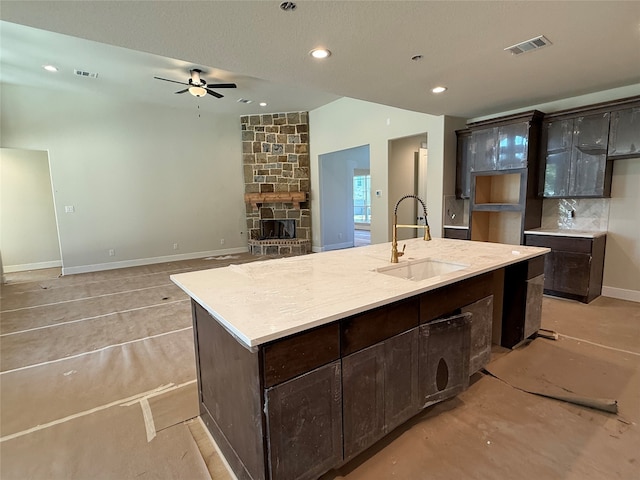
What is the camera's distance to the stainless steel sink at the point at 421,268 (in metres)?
2.19

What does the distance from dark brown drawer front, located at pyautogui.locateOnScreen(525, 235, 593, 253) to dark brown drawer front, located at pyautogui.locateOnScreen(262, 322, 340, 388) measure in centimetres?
372

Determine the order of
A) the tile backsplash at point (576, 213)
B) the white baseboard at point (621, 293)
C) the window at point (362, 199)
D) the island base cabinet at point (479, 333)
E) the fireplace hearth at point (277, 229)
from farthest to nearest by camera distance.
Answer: the window at point (362, 199) → the fireplace hearth at point (277, 229) → the tile backsplash at point (576, 213) → the white baseboard at point (621, 293) → the island base cabinet at point (479, 333)

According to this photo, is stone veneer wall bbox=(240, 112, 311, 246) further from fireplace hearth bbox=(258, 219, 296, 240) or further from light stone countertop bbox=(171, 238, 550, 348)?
light stone countertop bbox=(171, 238, 550, 348)

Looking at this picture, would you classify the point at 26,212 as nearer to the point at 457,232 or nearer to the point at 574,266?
the point at 457,232

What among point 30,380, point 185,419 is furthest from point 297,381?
point 30,380

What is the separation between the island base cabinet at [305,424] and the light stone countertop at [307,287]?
0.80 feet

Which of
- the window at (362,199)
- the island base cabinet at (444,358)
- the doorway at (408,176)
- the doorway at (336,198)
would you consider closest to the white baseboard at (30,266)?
the doorway at (336,198)

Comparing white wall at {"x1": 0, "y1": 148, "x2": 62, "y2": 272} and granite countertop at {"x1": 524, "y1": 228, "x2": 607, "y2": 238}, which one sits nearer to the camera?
granite countertop at {"x1": 524, "y1": 228, "x2": 607, "y2": 238}

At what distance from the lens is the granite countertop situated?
3.63m

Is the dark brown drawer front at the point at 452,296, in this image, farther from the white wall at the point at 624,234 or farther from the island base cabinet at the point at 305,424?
the white wall at the point at 624,234

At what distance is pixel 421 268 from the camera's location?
239cm

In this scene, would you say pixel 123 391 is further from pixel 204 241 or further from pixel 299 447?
pixel 204 241

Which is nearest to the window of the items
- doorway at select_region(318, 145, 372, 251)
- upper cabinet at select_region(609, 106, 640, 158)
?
doorway at select_region(318, 145, 372, 251)

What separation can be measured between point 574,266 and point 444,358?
2.96m
